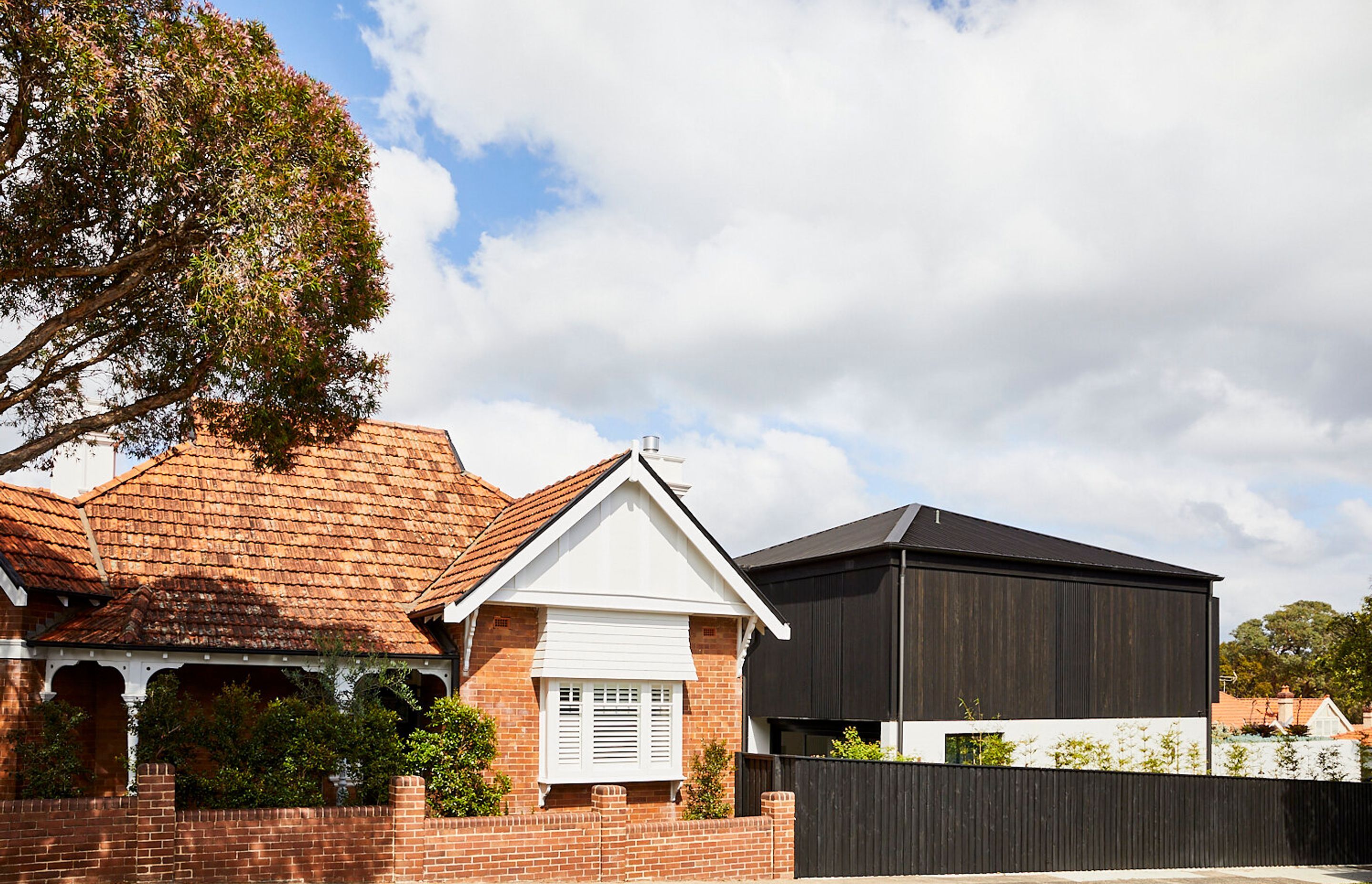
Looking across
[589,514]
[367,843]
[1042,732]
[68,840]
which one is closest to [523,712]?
[589,514]

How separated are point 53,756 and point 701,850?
29.2ft

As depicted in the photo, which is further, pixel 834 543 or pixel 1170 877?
pixel 834 543

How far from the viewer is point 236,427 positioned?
1678 centimetres

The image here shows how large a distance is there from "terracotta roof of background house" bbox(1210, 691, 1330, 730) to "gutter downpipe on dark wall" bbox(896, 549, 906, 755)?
3561 centimetres

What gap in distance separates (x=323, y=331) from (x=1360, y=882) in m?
20.6

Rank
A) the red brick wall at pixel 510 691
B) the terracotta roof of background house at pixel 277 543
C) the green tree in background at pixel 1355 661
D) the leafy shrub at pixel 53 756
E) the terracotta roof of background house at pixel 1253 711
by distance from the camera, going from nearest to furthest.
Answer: the leafy shrub at pixel 53 756 → the terracotta roof of background house at pixel 277 543 → the red brick wall at pixel 510 691 → the green tree in background at pixel 1355 661 → the terracotta roof of background house at pixel 1253 711

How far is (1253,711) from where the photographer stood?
189 ft

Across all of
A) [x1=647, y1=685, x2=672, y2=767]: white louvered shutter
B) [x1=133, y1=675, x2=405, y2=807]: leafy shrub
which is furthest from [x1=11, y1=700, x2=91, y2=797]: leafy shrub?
[x1=647, y1=685, x2=672, y2=767]: white louvered shutter

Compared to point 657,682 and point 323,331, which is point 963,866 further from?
point 323,331

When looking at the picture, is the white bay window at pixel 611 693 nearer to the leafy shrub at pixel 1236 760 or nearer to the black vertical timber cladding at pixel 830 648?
the black vertical timber cladding at pixel 830 648

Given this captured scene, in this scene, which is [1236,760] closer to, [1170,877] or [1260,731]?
[1170,877]

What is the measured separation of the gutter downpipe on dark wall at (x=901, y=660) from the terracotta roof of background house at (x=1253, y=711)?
35.6 metres

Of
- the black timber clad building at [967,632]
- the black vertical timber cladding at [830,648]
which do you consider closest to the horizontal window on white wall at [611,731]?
the black vertical timber cladding at [830,648]

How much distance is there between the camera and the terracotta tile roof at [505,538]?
18.9 meters
